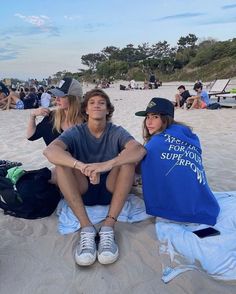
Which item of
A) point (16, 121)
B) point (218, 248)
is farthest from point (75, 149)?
point (16, 121)

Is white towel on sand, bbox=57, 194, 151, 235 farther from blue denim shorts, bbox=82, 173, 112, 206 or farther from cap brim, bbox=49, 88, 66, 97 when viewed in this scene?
cap brim, bbox=49, 88, 66, 97

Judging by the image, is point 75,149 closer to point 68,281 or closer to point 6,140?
point 68,281

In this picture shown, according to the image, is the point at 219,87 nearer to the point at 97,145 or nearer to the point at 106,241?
the point at 97,145

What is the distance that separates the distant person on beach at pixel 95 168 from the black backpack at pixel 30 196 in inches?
14.2

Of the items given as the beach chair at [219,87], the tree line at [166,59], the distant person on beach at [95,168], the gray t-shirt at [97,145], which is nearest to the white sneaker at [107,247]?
the distant person on beach at [95,168]

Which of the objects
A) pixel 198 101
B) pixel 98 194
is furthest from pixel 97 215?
pixel 198 101

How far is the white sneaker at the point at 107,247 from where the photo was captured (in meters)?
2.73

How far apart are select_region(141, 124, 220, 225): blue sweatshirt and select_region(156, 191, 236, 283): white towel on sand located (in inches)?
3.8

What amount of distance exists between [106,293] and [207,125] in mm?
7116

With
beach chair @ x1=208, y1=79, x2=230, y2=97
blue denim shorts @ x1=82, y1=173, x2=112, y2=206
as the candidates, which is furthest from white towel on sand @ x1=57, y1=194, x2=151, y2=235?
beach chair @ x1=208, y1=79, x2=230, y2=97

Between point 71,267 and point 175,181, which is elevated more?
point 175,181

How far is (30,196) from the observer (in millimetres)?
3445

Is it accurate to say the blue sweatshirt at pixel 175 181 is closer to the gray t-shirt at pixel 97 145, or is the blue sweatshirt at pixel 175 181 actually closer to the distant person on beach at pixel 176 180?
the distant person on beach at pixel 176 180

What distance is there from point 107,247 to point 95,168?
0.60 meters
